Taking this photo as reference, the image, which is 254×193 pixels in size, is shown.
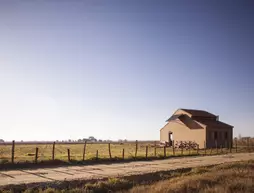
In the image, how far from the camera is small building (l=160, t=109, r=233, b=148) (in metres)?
46.0

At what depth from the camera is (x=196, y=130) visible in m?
47.2

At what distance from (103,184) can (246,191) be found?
6455mm

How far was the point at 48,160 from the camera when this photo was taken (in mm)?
21359

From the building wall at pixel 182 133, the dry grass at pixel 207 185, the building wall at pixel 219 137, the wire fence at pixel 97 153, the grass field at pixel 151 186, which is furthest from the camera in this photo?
the building wall at pixel 182 133

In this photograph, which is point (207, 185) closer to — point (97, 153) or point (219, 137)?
point (97, 153)

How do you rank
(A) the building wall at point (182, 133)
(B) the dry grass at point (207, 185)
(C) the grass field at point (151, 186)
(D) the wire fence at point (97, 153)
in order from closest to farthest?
(C) the grass field at point (151, 186)
(B) the dry grass at point (207, 185)
(D) the wire fence at point (97, 153)
(A) the building wall at point (182, 133)

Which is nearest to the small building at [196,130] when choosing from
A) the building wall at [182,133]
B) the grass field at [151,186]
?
the building wall at [182,133]

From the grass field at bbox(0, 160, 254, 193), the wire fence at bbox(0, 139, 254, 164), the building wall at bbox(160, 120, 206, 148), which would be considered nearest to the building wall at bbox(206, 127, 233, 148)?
the building wall at bbox(160, 120, 206, 148)

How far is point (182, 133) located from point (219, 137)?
6.02m

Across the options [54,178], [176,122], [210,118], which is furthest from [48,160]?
[210,118]

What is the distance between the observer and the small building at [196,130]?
46.0 meters

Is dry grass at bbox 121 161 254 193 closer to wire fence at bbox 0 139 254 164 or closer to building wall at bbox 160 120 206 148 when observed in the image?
wire fence at bbox 0 139 254 164

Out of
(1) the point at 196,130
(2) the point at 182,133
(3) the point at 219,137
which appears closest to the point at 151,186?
(1) the point at 196,130

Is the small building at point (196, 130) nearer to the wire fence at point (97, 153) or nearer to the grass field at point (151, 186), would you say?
the wire fence at point (97, 153)
